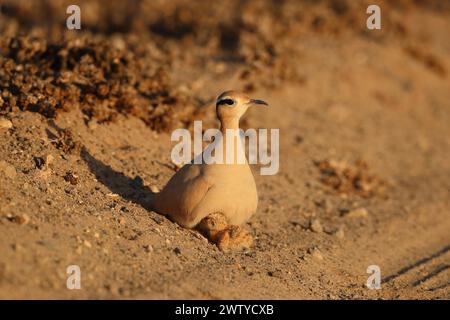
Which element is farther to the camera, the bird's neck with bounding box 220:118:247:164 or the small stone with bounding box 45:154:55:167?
the small stone with bounding box 45:154:55:167

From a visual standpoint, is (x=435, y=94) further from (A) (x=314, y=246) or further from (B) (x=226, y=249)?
(B) (x=226, y=249)

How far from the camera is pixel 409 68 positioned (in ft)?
42.1

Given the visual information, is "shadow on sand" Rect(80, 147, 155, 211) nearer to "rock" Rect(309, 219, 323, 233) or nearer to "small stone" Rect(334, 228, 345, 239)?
"rock" Rect(309, 219, 323, 233)

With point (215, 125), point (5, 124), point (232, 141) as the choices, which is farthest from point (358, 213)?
point (5, 124)

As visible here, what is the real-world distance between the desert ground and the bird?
13 centimetres

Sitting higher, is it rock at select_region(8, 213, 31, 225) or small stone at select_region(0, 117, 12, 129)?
small stone at select_region(0, 117, 12, 129)

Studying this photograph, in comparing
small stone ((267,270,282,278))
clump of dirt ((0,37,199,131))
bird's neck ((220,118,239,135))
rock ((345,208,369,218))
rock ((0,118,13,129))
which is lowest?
small stone ((267,270,282,278))

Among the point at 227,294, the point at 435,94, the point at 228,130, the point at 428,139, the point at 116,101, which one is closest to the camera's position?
the point at 227,294

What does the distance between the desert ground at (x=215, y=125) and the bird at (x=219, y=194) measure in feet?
0.44

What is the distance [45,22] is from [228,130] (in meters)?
8.12

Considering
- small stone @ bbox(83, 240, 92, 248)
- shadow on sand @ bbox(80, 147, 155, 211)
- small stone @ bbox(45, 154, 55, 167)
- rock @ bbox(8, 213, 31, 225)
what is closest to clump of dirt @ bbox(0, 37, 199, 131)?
shadow on sand @ bbox(80, 147, 155, 211)

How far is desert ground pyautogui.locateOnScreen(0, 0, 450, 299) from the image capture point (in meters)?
5.52

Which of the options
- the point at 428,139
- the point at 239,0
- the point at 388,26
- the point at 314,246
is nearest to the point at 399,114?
the point at 428,139
